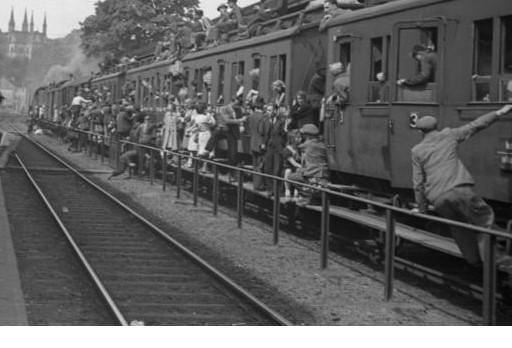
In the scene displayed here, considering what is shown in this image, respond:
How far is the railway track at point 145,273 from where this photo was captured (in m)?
6.89

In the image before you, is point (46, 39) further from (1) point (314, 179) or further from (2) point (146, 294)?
(1) point (314, 179)

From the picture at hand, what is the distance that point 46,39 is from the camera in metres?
8.24

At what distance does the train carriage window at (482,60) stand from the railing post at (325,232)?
1.78m

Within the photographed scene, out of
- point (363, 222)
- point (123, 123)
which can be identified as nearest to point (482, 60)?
point (363, 222)

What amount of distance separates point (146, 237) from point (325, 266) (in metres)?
3.05

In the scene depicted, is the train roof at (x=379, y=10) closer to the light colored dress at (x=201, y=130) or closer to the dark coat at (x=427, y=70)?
the dark coat at (x=427, y=70)

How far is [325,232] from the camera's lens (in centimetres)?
892

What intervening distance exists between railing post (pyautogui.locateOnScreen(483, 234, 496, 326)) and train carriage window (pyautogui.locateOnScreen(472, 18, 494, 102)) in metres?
1.90

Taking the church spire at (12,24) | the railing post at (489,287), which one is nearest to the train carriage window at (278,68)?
the church spire at (12,24)

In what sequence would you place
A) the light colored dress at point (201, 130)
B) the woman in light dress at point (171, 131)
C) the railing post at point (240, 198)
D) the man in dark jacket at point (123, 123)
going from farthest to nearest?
the man in dark jacket at point (123, 123) → the woman in light dress at point (171, 131) → the light colored dress at point (201, 130) → the railing post at point (240, 198)

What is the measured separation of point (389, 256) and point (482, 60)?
5.65ft

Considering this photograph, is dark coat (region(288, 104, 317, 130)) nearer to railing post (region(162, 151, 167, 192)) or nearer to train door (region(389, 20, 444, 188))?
train door (region(389, 20, 444, 188))

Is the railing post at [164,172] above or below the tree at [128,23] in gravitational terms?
below

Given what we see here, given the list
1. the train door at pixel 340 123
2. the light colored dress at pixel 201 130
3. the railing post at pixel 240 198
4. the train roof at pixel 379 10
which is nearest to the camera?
the train roof at pixel 379 10
